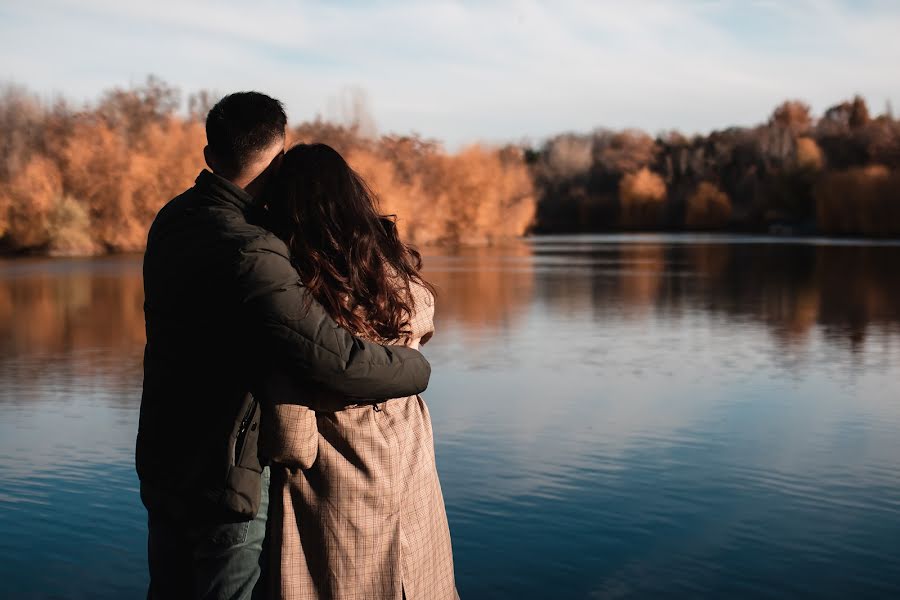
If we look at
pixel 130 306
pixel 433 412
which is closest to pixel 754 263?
pixel 130 306

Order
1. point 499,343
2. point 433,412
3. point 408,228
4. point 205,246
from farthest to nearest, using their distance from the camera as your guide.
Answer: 1. point 408,228
2. point 499,343
3. point 433,412
4. point 205,246

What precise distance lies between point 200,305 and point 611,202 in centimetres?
10077

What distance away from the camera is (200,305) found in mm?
2258

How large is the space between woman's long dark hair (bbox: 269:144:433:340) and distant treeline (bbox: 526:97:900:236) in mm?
64130

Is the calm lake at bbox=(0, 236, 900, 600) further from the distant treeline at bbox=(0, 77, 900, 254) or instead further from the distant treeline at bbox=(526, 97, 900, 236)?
the distant treeline at bbox=(526, 97, 900, 236)

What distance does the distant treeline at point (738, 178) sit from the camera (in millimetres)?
65938

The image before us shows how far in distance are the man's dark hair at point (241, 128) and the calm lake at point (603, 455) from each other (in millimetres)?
1056

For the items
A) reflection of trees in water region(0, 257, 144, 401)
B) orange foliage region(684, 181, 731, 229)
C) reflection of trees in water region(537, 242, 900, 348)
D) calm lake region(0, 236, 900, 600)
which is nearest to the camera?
calm lake region(0, 236, 900, 600)

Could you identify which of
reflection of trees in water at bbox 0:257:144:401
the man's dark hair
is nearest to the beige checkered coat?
the man's dark hair

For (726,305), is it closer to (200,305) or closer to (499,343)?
(499,343)

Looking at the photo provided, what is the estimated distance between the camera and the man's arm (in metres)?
2.17

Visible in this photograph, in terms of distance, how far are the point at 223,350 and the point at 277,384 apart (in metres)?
0.14

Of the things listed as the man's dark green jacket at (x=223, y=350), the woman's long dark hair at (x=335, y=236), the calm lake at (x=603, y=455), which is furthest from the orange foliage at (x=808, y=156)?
the man's dark green jacket at (x=223, y=350)

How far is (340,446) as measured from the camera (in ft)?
7.56
